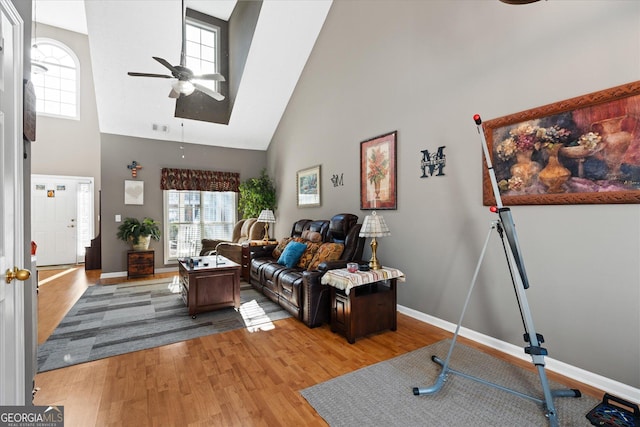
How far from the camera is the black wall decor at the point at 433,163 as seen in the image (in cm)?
311

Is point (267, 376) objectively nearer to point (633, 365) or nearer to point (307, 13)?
point (633, 365)

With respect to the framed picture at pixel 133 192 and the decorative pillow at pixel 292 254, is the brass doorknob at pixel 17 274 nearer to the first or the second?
the decorative pillow at pixel 292 254

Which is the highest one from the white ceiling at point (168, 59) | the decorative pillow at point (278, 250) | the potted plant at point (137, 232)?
the white ceiling at point (168, 59)

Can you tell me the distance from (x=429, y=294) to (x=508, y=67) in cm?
240

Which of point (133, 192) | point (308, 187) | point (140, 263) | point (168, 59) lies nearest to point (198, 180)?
point (133, 192)

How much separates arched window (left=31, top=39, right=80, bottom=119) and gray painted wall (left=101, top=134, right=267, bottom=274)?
2716mm

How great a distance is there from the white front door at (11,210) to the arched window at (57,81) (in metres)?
7.60

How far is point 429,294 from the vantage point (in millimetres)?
3271

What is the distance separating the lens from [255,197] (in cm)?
645

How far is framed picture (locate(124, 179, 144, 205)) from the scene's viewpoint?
5.74 meters

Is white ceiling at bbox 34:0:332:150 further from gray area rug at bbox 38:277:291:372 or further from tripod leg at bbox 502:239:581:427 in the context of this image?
tripod leg at bbox 502:239:581:427

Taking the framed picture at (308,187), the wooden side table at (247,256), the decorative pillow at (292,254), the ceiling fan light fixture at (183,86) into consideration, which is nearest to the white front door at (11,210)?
the ceiling fan light fixture at (183,86)

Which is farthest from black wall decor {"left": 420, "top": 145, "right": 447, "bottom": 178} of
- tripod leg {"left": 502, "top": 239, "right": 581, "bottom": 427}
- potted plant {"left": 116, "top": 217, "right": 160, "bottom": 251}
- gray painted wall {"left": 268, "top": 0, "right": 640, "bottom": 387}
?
potted plant {"left": 116, "top": 217, "right": 160, "bottom": 251}

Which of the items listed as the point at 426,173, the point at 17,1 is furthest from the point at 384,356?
the point at 17,1
